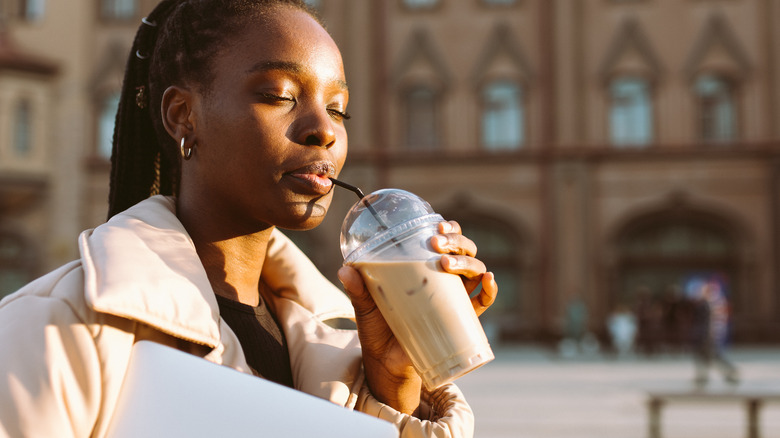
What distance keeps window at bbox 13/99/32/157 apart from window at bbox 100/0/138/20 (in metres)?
3.54

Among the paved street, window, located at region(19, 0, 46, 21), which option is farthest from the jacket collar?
window, located at region(19, 0, 46, 21)

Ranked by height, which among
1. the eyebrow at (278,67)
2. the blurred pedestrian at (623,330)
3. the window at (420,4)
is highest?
the window at (420,4)

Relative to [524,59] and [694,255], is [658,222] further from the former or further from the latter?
[524,59]

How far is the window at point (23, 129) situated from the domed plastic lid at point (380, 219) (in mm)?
24406

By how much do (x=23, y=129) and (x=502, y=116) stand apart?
548 inches

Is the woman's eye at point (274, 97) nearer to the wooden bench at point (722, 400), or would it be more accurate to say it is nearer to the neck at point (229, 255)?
the neck at point (229, 255)

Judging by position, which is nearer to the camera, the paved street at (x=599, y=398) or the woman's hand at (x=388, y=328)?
the woman's hand at (x=388, y=328)

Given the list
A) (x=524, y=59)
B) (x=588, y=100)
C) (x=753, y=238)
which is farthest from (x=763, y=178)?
(x=524, y=59)

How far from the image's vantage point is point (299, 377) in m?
1.43

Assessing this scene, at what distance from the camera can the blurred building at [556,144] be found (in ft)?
69.6

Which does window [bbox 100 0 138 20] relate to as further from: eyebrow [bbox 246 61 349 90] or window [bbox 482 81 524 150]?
eyebrow [bbox 246 61 349 90]

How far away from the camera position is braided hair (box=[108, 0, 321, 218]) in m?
1.36

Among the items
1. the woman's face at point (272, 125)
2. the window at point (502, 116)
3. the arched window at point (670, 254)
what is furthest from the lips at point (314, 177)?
the window at point (502, 116)

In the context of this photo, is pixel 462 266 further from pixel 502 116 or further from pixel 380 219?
pixel 502 116
